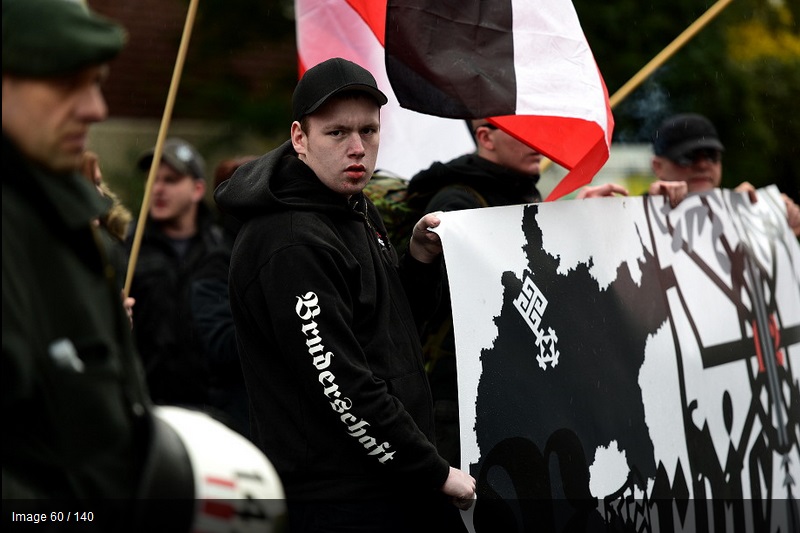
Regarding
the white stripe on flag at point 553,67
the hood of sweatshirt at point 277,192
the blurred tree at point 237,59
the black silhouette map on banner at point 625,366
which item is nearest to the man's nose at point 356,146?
the hood of sweatshirt at point 277,192

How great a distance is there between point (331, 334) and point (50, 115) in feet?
4.20

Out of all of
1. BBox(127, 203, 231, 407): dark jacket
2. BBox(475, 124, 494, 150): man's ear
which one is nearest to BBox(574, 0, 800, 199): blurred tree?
BBox(127, 203, 231, 407): dark jacket

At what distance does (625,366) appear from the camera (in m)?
4.14

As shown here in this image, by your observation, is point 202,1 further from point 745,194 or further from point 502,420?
point 502,420

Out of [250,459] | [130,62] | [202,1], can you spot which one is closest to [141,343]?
[250,459]

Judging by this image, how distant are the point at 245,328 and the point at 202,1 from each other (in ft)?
24.8

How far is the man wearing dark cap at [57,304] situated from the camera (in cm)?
184

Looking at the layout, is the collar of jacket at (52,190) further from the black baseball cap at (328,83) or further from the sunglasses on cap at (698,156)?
the sunglasses on cap at (698,156)

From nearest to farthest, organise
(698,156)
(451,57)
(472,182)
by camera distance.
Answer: (451,57) < (472,182) < (698,156)

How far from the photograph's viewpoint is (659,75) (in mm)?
10734

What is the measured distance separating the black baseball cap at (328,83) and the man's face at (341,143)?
1.5 inches

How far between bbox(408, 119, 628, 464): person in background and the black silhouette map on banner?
25cm

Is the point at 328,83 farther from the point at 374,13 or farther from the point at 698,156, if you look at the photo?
the point at 698,156

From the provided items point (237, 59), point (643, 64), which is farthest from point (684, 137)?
Result: point (237, 59)
